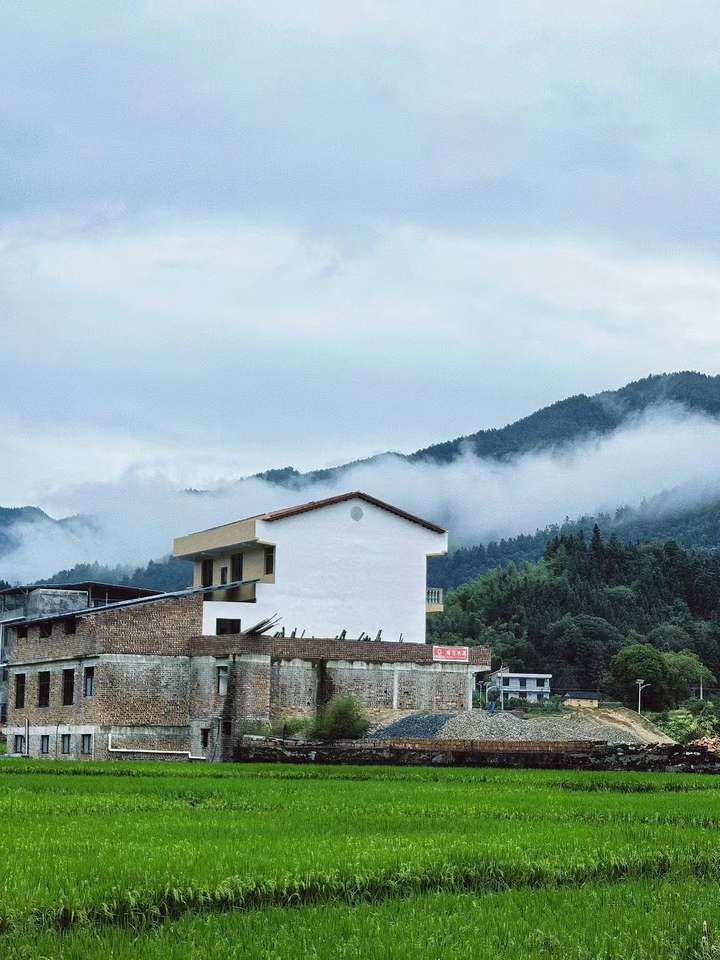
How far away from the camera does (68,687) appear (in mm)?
65500

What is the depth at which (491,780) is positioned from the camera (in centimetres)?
3481

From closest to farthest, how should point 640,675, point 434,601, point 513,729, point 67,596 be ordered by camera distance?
1. point 513,729
2. point 434,601
3. point 67,596
4. point 640,675

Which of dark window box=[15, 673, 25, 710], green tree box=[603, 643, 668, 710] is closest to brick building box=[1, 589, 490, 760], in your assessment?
dark window box=[15, 673, 25, 710]

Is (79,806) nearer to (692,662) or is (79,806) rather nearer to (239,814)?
(239,814)

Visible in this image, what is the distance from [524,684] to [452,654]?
115382 mm

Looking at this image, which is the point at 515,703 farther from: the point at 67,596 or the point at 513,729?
the point at 513,729

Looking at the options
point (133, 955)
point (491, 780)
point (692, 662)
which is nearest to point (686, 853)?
point (133, 955)

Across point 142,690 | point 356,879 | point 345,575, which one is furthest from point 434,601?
point 356,879

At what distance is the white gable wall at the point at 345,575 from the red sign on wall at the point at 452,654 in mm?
4582

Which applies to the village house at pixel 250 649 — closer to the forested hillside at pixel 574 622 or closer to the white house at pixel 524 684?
the forested hillside at pixel 574 622

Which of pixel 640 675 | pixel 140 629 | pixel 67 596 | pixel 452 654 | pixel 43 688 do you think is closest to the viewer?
pixel 140 629

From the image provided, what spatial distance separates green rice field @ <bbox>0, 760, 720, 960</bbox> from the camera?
38.8 feet

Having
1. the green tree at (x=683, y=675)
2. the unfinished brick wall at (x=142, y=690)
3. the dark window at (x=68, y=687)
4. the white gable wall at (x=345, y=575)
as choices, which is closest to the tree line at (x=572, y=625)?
the green tree at (x=683, y=675)

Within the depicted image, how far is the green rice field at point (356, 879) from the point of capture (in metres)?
11.8
